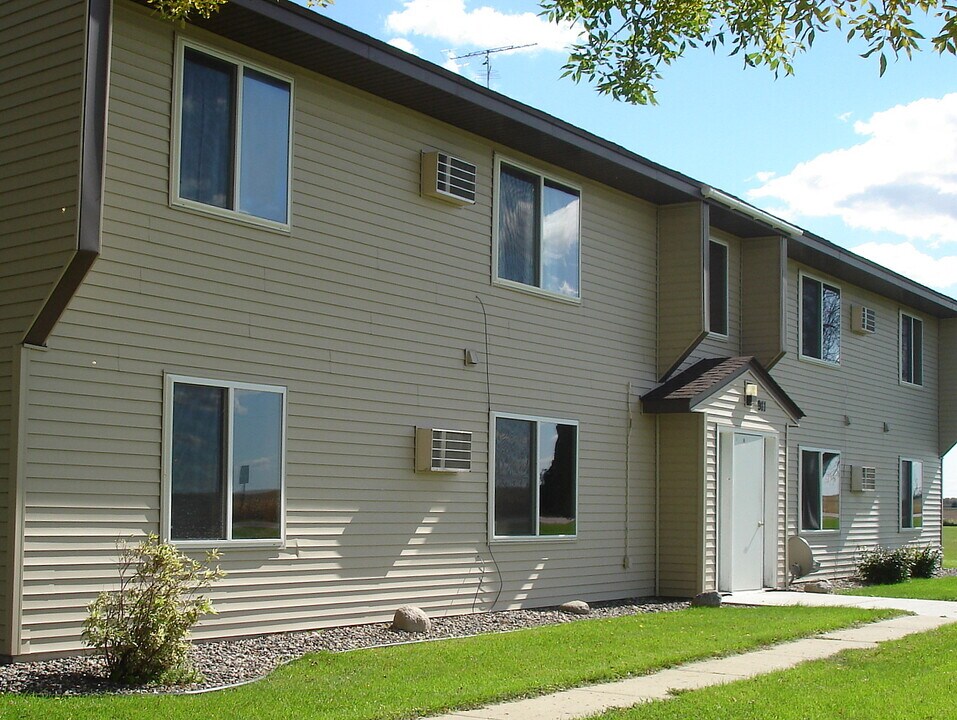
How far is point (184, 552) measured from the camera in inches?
399

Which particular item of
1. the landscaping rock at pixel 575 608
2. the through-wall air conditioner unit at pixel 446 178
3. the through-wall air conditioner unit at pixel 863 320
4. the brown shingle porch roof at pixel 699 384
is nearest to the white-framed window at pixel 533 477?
the landscaping rock at pixel 575 608

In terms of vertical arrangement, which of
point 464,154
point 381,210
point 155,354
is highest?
point 464,154

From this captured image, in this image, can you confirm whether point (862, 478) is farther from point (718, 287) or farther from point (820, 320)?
Answer: point (718, 287)

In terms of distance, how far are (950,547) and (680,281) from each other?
23412 mm

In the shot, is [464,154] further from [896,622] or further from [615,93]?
[896,622]

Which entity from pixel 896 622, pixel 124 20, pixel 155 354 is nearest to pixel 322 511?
pixel 155 354

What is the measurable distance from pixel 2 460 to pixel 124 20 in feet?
12.4

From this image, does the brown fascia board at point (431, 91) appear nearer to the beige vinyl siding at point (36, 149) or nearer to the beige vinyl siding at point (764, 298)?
the beige vinyl siding at point (36, 149)

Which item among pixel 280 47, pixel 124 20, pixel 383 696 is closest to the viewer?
pixel 383 696

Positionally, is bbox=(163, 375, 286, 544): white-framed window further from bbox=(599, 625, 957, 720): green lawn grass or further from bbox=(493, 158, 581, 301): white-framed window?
bbox=(599, 625, 957, 720): green lawn grass

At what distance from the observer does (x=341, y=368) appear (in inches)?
468

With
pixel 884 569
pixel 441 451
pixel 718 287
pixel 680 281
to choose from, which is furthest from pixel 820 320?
pixel 441 451

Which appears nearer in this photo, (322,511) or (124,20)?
(124,20)

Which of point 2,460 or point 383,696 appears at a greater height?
point 2,460
